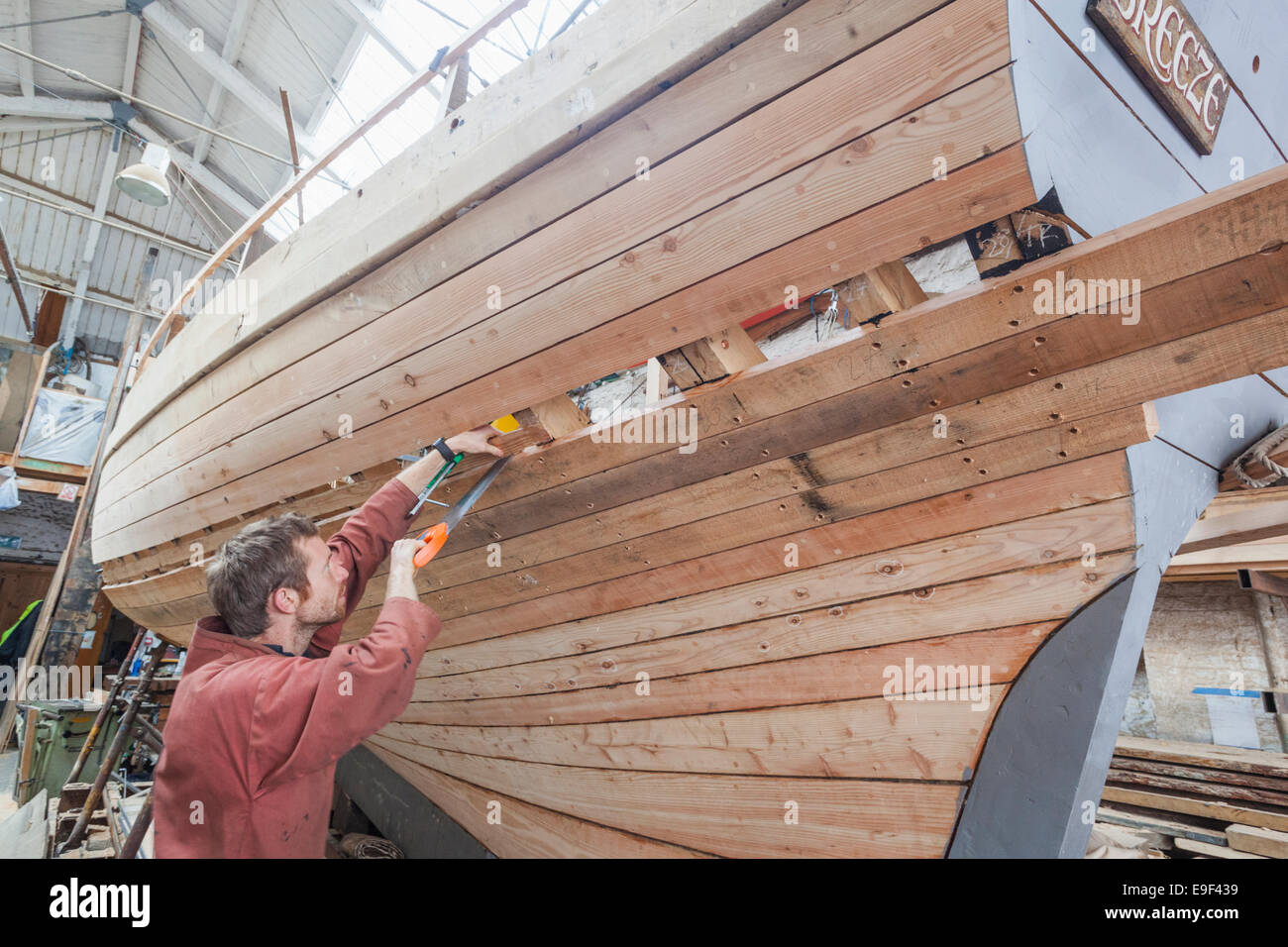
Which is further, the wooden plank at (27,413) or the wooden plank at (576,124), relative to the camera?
the wooden plank at (27,413)

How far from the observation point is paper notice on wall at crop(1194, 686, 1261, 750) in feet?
20.4

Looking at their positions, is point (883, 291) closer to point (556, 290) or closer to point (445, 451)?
point (556, 290)

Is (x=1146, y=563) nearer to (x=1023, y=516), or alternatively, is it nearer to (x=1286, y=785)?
(x=1023, y=516)

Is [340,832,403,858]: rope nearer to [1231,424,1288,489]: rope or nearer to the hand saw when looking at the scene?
the hand saw

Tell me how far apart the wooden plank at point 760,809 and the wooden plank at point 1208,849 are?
4484 mm

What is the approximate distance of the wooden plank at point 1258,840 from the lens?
4625 millimetres

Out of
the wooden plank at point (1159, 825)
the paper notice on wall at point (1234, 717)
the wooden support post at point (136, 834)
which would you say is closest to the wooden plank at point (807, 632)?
the wooden support post at point (136, 834)

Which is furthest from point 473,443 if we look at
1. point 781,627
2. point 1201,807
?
point 1201,807

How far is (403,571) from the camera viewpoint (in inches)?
66.6

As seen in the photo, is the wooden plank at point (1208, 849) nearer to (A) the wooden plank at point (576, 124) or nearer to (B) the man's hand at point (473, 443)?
(B) the man's hand at point (473, 443)

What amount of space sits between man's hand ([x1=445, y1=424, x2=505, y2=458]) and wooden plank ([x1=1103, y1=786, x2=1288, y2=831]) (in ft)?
19.2

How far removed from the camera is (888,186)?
135cm

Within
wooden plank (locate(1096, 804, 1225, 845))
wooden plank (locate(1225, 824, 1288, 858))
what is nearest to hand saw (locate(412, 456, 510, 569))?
wooden plank (locate(1096, 804, 1225, 845))
